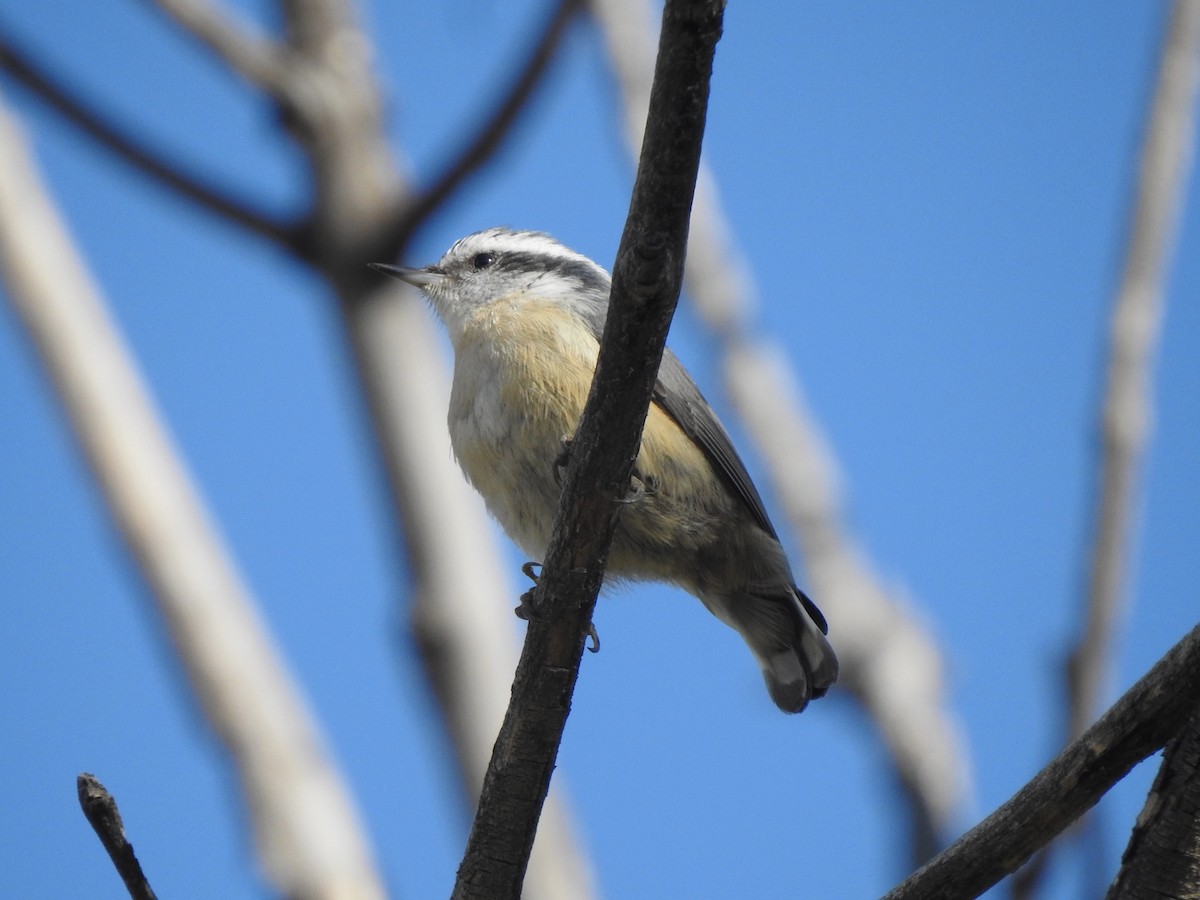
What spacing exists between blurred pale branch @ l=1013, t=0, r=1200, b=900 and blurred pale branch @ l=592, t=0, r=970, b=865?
1.76 m

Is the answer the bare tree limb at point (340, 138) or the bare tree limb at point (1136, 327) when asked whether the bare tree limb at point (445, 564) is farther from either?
the bare tree limb at point (1136, 327)

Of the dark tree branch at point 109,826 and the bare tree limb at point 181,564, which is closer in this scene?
the dark tree branch at point 109,826

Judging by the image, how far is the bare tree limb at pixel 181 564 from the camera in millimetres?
5113

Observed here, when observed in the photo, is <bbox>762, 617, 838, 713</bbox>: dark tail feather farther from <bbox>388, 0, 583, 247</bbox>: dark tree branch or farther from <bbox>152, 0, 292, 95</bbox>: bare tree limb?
<bbox>152, 0, 292, 95</bbox>: bare tree limb

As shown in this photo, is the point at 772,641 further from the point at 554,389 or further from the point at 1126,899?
the point at 1126,899

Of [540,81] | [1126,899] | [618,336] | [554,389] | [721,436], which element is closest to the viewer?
[1126,899]

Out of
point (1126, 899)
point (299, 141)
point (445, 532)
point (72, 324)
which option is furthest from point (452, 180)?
point (1126, 899)

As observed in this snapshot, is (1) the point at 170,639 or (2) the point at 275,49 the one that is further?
(2) the point at 275,49

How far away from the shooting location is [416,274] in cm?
527

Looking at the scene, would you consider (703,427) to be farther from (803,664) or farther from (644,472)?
(803,664)

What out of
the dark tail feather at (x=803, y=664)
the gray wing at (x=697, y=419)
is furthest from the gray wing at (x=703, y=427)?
the dark tail feather at (x=803, y=664)

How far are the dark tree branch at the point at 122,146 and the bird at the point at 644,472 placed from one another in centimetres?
134

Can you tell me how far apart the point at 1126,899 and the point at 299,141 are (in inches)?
189

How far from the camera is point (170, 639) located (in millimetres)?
5410
